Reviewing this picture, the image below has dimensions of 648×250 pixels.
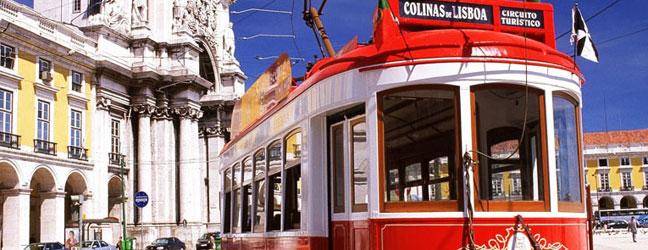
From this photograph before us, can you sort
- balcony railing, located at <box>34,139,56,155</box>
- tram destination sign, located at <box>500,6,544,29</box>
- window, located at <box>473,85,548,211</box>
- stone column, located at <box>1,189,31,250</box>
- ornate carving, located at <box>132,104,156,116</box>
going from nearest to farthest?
1. window, located at <box>473,85,548,211</box>
2. tram destination sign, located at <box>500,6,544,29</box>
3. stone column, located at <box>1,189,31,250</box>
4. balcony railing, located at <box>34,139,56,155</box>
5. ornate carving, located at <box>132,104,156,116</box>

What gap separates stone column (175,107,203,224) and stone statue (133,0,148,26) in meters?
4.95

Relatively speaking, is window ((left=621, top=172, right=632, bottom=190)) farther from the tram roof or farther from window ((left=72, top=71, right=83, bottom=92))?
the tram roof

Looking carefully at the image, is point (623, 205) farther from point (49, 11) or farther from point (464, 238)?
point (464, 238)

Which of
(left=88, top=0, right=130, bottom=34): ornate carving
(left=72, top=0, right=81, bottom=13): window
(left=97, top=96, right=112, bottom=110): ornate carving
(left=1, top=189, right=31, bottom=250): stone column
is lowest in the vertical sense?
(left=1, top=189, right=31, bottom=250): stone column

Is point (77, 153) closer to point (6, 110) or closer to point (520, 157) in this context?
point (6, 110)

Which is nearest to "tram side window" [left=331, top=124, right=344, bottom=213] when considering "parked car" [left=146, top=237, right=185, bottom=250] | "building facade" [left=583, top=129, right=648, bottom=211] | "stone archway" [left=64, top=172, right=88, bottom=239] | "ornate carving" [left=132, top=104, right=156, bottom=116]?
"stone archway" [left=64, top=172, right=88, bottom=239]

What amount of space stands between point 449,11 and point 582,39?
3.49ft

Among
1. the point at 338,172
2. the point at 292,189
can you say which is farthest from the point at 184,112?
the point at 338,172

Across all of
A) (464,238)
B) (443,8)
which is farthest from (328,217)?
(443,8)

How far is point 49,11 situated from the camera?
43719 mm

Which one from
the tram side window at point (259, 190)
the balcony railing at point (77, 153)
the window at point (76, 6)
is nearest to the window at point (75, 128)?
the balcony railing at point (77, 153)

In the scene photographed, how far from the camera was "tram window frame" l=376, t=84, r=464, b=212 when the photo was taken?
18.3ft

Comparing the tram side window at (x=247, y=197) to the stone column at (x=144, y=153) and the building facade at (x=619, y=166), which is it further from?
the building facade at (x=619, y=166)

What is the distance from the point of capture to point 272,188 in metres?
7.96
